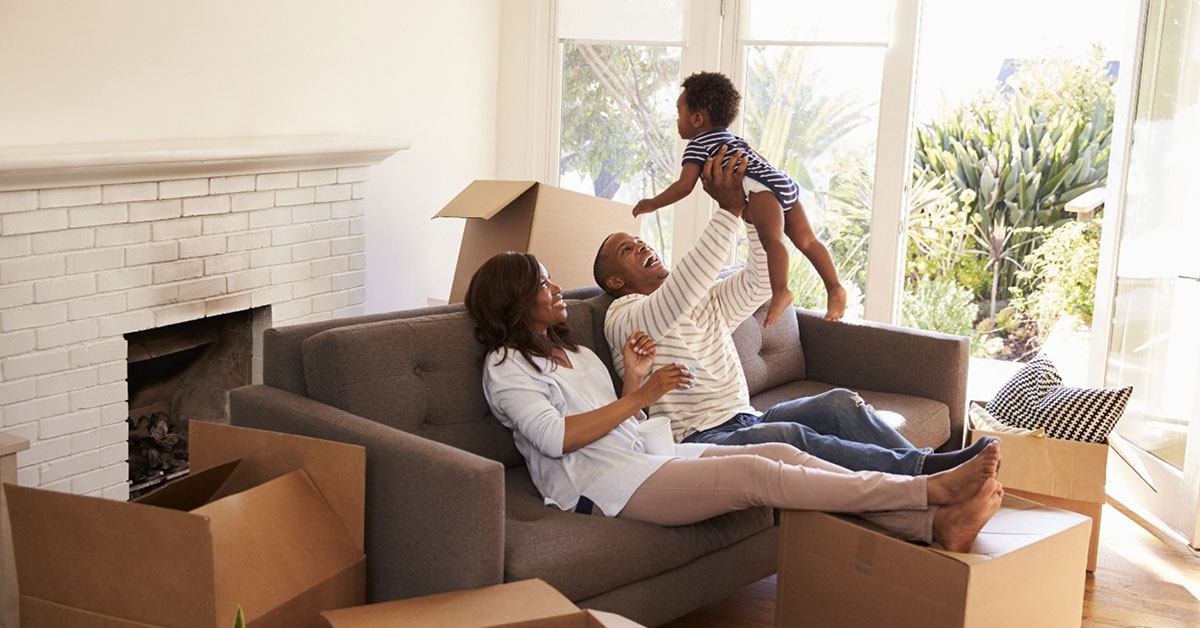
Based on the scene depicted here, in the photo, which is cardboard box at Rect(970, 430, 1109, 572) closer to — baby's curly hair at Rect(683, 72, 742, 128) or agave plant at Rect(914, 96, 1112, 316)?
baby's curly hair at Rect(683, 72, 742, 128)

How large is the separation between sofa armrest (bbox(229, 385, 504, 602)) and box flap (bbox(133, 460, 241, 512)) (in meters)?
0.24

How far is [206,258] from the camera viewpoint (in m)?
3.59

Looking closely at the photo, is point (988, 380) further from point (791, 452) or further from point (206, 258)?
point (206, 258)

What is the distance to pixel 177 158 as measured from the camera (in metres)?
3.32

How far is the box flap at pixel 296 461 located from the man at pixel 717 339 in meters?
0.92

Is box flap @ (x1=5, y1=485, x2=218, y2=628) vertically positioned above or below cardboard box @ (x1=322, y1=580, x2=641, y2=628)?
above

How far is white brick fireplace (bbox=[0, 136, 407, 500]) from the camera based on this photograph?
10.00 feet

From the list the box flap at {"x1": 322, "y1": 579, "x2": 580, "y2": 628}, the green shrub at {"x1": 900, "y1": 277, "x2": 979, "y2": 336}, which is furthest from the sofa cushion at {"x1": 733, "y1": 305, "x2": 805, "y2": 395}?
the green shrub at {"x1": 900, "y1": 277, "x2": 979, "y2": 336}

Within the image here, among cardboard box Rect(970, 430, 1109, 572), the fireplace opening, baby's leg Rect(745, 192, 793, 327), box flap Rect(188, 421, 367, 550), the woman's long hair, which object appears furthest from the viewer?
the fireplace opening

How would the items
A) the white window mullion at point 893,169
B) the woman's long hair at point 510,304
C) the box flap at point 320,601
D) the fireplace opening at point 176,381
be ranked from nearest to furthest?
the box flap at point 320,601 < the woman's long hair at point 510,304 < the fireplace opening at point 176,381 < the white window mullion at point 893,169

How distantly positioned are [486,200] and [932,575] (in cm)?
216

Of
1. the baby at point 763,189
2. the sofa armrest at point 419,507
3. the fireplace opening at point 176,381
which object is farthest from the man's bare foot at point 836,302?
the fireplace opening at point 176,381

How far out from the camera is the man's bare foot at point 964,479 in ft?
7.66

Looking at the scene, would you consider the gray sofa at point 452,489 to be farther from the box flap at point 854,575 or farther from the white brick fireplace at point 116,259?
the white brick fireplace at point 116,259
